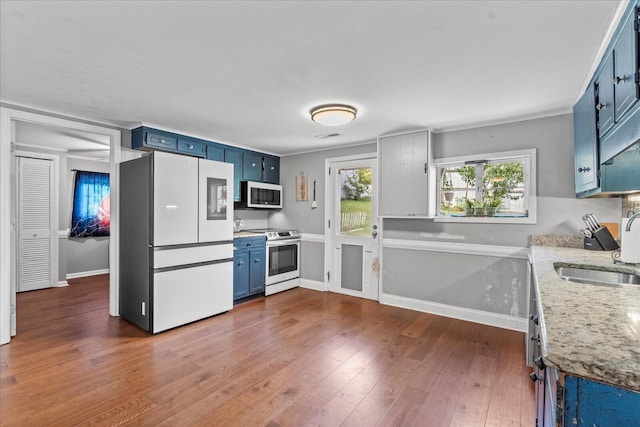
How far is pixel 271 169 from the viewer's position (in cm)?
532

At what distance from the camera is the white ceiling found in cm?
158

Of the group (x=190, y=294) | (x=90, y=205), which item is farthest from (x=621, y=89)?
(x=90, y=205)

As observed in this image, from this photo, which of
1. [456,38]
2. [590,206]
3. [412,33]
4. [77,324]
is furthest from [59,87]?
[590,206]

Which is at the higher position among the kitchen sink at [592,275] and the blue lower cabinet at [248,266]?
the kitchen sink at [592,275]

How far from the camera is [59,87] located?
2545mm

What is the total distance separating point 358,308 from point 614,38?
Result: 342cm

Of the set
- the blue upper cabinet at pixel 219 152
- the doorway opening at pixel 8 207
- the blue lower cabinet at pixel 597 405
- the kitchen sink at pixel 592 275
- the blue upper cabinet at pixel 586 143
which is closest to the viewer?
the blue lower cabinet at pixel 597 405

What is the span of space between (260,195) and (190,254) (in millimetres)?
1775

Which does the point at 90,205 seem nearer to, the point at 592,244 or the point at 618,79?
the point at 618,79

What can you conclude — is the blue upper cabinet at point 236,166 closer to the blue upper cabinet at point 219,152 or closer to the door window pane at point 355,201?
the blue upper cabinet at point 219,152

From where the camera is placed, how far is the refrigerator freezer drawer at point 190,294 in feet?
10.5

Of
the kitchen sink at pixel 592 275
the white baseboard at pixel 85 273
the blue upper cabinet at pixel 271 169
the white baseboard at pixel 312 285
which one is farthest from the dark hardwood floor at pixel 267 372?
the blue upper cabinet at pixel 271 169

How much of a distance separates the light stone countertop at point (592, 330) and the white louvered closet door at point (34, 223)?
20.8ft

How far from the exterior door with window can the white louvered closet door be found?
448 cm
